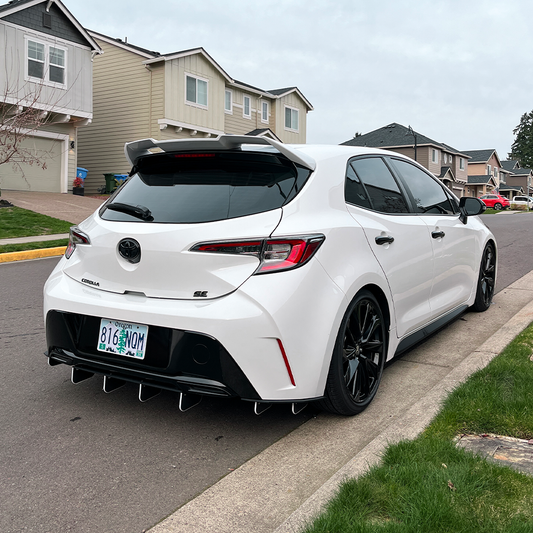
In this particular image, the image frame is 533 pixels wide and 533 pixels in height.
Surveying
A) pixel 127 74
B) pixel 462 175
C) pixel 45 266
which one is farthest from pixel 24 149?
pixel 462 175

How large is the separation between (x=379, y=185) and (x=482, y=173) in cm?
8142

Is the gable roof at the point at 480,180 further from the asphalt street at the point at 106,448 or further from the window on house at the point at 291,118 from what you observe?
the asphalt street at the point at 106,448

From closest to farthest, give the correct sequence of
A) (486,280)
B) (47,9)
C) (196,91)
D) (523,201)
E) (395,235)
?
(395,235), (486,280), (47,9), (196,91), (523,201)

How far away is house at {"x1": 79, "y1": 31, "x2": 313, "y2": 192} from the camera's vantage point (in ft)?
86.1

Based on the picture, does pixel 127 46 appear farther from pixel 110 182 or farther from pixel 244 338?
pixel 244 338

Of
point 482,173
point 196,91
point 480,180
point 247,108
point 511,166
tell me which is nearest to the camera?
point 196,91

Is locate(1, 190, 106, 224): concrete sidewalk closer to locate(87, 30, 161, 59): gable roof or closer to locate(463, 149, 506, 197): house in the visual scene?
locate(87, 30, 161, 59): gable roof

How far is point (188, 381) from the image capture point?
3.16 meters

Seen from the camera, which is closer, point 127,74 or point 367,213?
point 367,213

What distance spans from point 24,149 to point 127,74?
811cm

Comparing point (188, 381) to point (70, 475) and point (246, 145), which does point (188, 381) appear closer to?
point (70, 475)

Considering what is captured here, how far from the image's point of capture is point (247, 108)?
32344 millimetres

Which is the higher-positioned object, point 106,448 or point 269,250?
point 269,250

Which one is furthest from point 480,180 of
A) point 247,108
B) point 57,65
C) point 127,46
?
point 57,65
